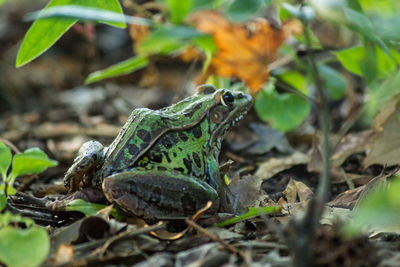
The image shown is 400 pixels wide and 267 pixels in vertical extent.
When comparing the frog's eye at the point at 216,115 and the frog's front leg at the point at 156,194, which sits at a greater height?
the frog's eye at the point at 216,115

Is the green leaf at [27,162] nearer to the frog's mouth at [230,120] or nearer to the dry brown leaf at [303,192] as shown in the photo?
the frog's mouth at [230,120]

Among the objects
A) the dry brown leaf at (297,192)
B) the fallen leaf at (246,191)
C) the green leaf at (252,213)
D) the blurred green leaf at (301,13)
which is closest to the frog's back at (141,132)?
the fallen leaf at (246,191)

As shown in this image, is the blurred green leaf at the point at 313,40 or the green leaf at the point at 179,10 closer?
the blurred green leaf at the point at 313,40

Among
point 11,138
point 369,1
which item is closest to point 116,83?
point 11,138

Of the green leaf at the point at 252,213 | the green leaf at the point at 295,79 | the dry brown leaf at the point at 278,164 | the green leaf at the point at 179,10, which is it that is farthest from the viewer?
the green leaf at the point at 295,79

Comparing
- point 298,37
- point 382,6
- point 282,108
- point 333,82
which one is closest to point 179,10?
point 298,37

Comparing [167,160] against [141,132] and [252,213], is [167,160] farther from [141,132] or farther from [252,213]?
[252,213]
